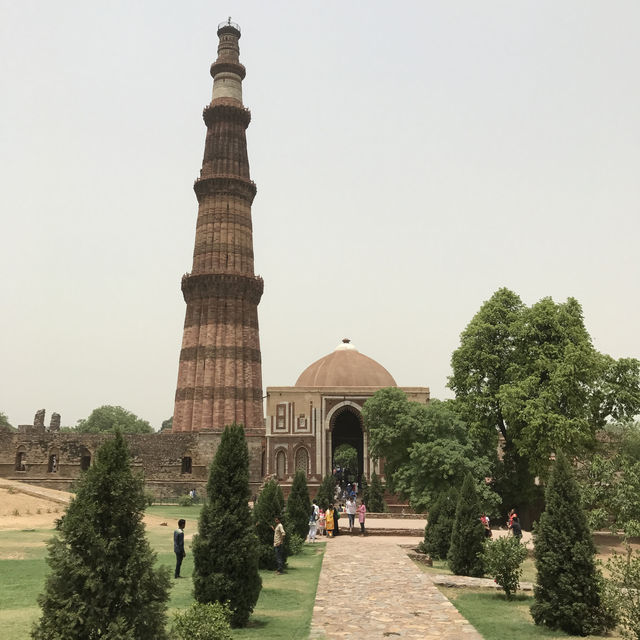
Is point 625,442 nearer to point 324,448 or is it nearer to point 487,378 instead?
point 487,378

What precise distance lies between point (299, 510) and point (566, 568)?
34.0ft

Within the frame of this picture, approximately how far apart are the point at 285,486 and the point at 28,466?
1517 cm

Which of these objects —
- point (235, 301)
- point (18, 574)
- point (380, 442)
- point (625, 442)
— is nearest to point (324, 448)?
point (380, 442)

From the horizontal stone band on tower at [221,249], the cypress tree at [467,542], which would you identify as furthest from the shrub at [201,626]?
the horizontal stone band on tower at [221,249]

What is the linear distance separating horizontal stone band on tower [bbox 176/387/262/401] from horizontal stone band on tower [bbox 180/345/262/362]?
1.95 meters

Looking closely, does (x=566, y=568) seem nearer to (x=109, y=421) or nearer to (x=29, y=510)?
(x=29, y=510)

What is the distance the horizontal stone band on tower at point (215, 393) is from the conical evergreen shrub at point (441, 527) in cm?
2253

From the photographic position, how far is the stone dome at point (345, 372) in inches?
1352

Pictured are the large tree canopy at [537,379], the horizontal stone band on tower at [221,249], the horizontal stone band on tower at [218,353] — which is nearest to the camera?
the large tree canopy at [537,379]

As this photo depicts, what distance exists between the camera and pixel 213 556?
8.49 meters

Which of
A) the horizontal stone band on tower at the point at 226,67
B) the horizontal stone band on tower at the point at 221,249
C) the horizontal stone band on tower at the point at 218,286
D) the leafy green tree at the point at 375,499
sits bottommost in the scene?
the leafy green tree at the point at 375,499

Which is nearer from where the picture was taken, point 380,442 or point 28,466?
point 380,442

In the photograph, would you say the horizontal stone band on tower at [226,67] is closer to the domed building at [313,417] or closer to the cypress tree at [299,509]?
the domed building at [313,417]

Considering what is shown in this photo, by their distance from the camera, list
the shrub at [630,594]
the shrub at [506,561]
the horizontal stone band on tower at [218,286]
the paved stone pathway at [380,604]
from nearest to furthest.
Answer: the shrub at [630,594]
the paved stone pathway at [380,604]
the shrub at [506,561]
the horizontal stone band on tower at [218,286]
